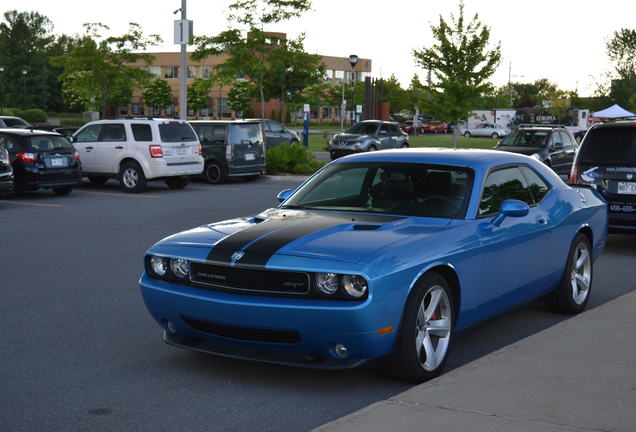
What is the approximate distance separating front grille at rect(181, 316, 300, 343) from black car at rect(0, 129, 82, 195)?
1422 centimetres

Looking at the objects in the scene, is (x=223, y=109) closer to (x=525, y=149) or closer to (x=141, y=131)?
(x=141, y=131)

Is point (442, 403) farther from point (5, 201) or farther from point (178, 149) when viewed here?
point (178, 149)

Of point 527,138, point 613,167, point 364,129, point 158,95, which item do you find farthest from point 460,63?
point 158,95

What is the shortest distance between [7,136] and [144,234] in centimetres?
758

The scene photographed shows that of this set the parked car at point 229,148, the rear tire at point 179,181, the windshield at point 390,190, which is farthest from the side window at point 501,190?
the parked car at point 229,148

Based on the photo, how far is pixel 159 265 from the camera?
577cm

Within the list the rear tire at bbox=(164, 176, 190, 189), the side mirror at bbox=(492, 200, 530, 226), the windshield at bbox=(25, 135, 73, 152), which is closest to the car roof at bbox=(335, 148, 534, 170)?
the side mirror at bbox=(492, 200, 530, 226)

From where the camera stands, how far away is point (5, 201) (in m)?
18.4

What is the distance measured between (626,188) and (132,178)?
12752mm

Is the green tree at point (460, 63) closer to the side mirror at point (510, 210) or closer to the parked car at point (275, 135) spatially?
the parked car at point (275, 135)

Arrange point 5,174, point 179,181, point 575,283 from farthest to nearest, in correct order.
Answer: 1. point 179,181
2. point 5,174
3. point 575,283

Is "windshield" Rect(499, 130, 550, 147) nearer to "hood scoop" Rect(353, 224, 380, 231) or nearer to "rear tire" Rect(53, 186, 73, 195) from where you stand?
"rear tire" Rect(53, 186, 73, 195)

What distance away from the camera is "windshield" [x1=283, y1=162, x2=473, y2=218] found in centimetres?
633

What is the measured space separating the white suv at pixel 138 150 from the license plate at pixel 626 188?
12173 mm
